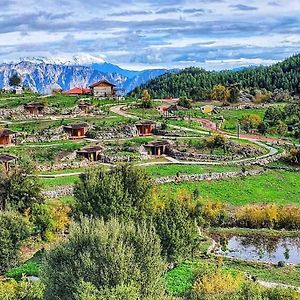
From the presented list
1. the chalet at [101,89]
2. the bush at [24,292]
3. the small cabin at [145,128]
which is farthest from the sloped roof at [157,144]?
the chalet at [101,89]

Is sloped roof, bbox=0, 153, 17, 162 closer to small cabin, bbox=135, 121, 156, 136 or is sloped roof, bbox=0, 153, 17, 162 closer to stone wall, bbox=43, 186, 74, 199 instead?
stone wall, bbox=43, 186, 74, 199

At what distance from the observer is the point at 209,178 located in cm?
6462

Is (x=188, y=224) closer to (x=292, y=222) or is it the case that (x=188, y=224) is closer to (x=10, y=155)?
(x=292, y=222)

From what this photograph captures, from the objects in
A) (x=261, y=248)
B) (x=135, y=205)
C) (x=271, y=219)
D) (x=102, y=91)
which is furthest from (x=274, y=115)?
(x=135, y=205)

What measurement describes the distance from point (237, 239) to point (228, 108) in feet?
226

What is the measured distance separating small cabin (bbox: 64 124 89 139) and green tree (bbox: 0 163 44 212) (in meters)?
31.7

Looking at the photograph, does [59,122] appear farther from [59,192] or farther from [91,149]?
[59,192]

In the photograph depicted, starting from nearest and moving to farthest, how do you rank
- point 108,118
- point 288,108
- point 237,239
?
point 237,239
point 108,118
point 288,108

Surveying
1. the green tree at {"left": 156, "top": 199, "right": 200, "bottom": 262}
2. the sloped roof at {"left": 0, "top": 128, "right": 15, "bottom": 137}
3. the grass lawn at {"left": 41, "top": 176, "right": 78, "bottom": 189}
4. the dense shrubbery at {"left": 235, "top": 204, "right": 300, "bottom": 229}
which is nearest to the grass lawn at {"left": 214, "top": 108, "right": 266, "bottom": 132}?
the sloped roof at {"left": 0, "top": 128, "right": 15, "bottom": 137}

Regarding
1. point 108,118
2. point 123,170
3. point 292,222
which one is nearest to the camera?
point 123,170

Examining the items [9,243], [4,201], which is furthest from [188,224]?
[4,201]

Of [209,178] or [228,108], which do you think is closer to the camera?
[209,178]

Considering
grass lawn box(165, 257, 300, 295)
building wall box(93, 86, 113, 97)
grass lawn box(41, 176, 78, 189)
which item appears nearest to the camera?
grass lawn box(165, 257, 300, 295)

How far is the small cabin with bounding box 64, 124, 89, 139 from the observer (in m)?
79.7
